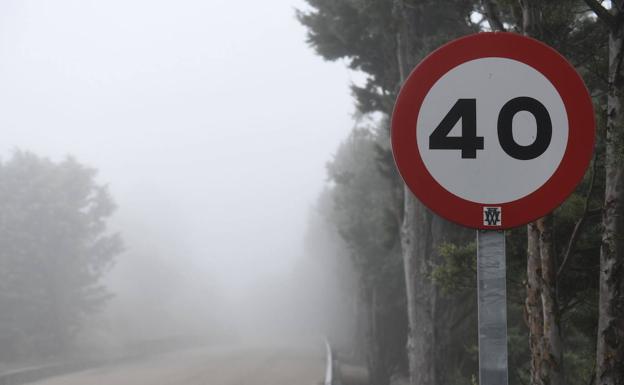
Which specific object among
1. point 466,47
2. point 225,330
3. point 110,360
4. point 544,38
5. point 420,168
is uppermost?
point 544,38

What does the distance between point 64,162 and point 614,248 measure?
97.0 ft

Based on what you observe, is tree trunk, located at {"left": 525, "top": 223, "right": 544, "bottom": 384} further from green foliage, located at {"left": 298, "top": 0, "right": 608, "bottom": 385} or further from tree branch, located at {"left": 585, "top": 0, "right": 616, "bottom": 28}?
tree branch, located at {"left": 585, "top": 0, "right": 616, "bottom": 28}

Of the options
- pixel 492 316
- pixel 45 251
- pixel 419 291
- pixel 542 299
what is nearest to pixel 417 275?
pixel 419 291

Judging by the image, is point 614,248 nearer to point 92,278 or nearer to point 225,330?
point 92,278

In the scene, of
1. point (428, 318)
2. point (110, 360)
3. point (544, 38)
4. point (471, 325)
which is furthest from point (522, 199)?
point (110, 360)

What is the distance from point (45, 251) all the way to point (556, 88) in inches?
1137

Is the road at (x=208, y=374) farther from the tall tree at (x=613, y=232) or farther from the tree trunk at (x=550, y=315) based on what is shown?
the tall tree at (x=613, y=232)

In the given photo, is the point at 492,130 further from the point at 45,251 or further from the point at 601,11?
the point at 45,251

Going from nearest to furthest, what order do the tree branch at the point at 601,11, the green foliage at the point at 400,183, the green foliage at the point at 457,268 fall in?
the tree branch at the point at 601,11 → the green foliage at the point at 400,183 → the green foliage at the point at 457,268

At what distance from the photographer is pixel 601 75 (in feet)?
19.2

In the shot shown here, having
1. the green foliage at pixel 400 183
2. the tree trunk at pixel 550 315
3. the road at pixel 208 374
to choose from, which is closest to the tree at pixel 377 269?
the green foliage at pixel 400 183

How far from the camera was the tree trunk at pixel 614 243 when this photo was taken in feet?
15.6

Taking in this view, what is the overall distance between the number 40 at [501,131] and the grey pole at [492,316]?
38 cm

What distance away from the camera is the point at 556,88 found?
2.40m
